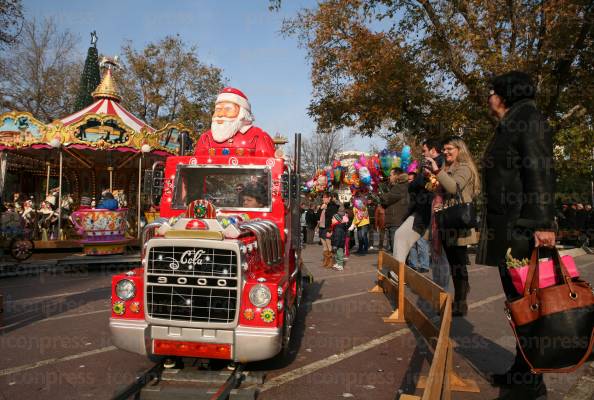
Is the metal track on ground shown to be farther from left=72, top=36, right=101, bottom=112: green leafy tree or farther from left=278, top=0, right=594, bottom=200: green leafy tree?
left=72, top=36, right=101, bottom=112: green leafy tree

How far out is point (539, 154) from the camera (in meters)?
3.30

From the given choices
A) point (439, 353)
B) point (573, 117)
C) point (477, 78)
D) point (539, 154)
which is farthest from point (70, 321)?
point (573, 117)

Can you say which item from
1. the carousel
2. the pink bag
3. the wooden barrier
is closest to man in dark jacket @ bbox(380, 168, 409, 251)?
the wooden barrier

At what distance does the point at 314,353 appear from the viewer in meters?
5.14

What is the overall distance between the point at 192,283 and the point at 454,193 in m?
3.04

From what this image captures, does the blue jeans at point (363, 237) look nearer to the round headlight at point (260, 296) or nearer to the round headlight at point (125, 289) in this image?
the round headlight at point (260, 296)

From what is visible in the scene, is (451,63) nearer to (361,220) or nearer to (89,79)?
(361,220)

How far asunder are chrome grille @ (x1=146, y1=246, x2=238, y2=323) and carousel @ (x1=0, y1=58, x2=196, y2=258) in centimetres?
578

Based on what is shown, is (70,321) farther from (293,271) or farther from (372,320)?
(372,320)

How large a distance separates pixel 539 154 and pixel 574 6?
1228 cm

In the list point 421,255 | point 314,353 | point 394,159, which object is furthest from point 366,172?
point 314,353

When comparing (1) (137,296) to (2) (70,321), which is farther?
(2) (70,321)

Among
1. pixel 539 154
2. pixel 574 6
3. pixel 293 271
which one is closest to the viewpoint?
pixel 539 154

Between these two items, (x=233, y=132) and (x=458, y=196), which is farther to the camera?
(x=233, y=132)
